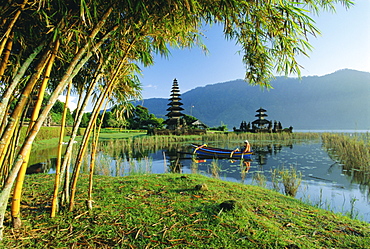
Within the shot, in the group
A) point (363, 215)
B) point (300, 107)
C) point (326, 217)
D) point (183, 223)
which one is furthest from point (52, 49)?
point (300, 107)

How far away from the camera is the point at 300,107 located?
199 m

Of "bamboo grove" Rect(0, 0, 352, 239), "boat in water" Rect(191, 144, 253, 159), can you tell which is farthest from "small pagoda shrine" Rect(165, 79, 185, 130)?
"bamboo grove" Rect(0, 0, 352, 239)

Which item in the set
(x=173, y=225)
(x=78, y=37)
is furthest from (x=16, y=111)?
(x=173, y=225)

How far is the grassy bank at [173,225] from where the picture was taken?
1931 mm

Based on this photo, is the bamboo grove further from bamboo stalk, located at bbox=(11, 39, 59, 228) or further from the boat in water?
the boat in water

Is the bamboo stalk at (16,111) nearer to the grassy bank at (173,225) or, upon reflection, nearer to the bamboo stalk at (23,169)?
the bamboo stalk at (23,169)

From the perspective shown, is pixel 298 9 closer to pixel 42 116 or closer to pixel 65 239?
pixel 42 116

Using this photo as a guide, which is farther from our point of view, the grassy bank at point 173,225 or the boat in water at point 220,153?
the boat in water at point 220,153

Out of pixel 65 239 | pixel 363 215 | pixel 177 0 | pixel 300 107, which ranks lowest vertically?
pixel 363 215

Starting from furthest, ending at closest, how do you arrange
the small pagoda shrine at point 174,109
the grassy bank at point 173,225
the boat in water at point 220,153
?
the small pagoda shrine at point 174,109
the boat in water at point 220,153
the grassy bank at point 173,225

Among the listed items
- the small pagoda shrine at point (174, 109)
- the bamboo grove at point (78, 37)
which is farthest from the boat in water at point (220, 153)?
the small pagoda shrine at point (174, 109)

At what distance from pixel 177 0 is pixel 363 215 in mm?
5683

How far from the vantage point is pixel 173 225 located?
7.18 feet

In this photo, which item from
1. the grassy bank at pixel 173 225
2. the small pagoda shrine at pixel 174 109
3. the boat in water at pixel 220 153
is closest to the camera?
the grassy bank at pixel 173 225
